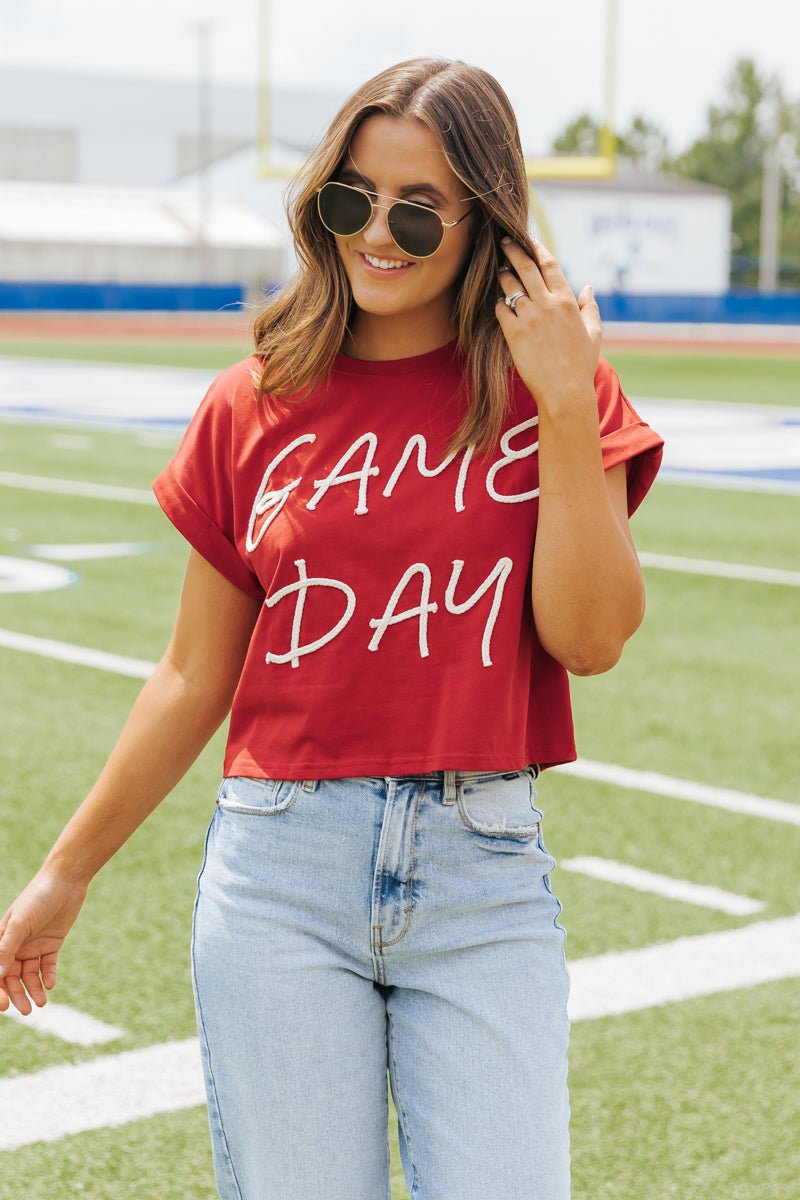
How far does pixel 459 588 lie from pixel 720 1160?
6.02ft

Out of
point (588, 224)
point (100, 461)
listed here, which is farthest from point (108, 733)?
point (588, 224)

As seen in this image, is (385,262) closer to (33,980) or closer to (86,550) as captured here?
(33,980)

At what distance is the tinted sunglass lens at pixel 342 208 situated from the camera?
2.31m

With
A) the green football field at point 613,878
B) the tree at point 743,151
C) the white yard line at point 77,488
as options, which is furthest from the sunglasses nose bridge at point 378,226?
the tree at point 743,151

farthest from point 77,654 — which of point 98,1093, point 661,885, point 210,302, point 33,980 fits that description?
point 210,302

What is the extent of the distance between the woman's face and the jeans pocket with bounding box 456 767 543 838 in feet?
1.92

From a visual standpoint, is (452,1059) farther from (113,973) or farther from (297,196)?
(113,973)

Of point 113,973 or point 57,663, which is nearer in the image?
point 113,973

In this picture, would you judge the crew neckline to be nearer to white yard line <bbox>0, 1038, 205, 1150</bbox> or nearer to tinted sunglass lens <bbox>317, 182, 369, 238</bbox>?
tinted sunglass lens <bbox>317, 182, 369, 238</bbox>

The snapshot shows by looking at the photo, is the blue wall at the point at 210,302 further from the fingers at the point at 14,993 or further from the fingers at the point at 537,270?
the fingers at the point at 537,270

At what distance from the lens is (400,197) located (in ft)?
7.54

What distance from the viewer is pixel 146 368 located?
28844 mm

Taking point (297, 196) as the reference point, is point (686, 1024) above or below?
below

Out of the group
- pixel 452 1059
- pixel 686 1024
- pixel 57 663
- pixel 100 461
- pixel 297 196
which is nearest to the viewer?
pixel 452 1059
